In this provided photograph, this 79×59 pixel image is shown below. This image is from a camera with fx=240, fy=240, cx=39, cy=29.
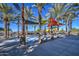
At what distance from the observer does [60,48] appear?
3119mm

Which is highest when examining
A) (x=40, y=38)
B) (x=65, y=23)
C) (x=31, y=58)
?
(x=65, y=23)

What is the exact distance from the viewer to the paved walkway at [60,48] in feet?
10.1

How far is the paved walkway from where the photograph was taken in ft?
10.1

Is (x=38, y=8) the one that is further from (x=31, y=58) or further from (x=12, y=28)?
(x=31, y=58)

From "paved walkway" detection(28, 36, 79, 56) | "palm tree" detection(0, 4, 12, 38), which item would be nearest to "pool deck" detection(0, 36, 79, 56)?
"paved walkway" detection(28, 36, 79, 56)

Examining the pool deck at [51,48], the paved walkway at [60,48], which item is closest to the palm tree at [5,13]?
the pool deck at [51,48]

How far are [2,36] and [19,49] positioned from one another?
0.28m

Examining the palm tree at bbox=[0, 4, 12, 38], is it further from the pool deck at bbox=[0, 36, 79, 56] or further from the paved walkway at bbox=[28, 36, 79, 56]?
the paved walkway at bbox=[28, 36, 79, 56]

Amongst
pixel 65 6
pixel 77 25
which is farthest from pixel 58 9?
pixel 77 25

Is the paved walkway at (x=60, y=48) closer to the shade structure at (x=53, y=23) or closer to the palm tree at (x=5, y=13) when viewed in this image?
the shade structure at (x=53, y=23)

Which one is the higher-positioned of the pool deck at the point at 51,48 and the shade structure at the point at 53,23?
the shade structure at the point at 53,23

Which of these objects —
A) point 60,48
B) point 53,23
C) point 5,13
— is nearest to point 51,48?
point 60,48

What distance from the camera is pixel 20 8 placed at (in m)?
3.11

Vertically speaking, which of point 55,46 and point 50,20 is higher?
point 50,20
